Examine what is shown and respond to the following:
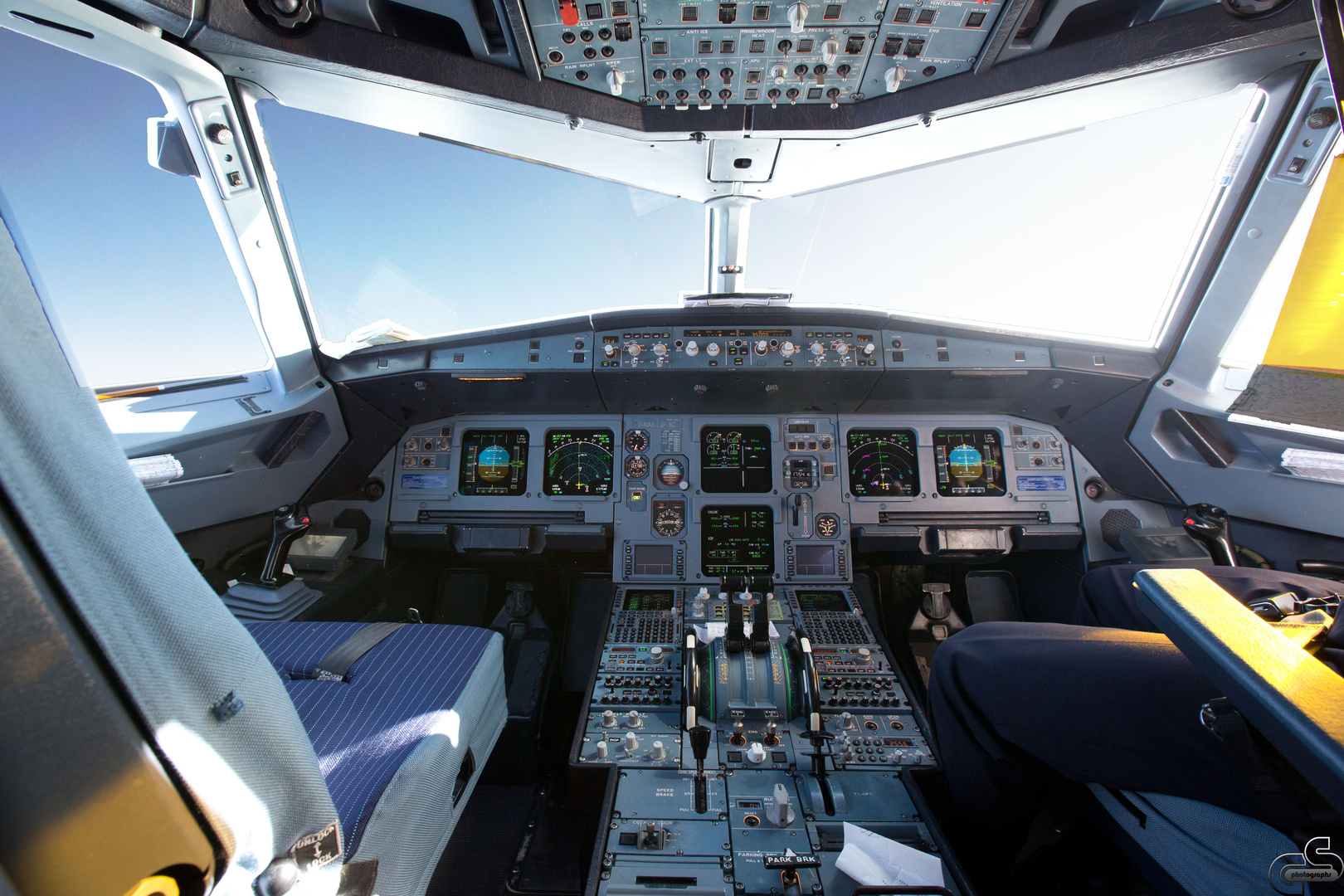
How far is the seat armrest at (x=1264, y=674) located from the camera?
2.25ft

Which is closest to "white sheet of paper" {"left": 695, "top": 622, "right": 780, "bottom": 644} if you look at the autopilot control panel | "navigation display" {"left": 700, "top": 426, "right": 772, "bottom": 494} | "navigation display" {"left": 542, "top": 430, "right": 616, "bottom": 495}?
the autopilot control panel

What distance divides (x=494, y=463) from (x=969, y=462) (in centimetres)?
269

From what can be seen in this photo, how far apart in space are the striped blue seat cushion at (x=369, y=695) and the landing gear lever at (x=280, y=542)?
699mm

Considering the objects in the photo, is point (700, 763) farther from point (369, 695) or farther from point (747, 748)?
point (369, 695)

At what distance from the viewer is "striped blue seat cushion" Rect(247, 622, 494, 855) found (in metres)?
1.12

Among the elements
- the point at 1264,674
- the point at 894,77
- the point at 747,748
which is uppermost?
the point at 894,77

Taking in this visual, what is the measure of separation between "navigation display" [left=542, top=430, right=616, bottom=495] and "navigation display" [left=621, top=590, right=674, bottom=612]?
60cm

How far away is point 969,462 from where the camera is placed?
3072mm

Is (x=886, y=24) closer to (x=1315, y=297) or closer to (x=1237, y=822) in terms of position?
(x=1315, y=297)

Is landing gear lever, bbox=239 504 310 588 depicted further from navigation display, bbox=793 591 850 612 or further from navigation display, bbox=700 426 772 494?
navigation display, bbox=793 591 850 612

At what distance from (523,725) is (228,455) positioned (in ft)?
5.64

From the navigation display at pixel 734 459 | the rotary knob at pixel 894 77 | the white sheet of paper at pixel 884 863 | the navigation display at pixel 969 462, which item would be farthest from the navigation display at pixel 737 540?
the rotary knob at pixel 894 77

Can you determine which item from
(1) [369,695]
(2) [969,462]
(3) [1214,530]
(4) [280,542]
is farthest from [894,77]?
(4) [280,542]

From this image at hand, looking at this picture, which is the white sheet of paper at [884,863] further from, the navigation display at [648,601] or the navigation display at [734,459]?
the navigation display at [734,459]
